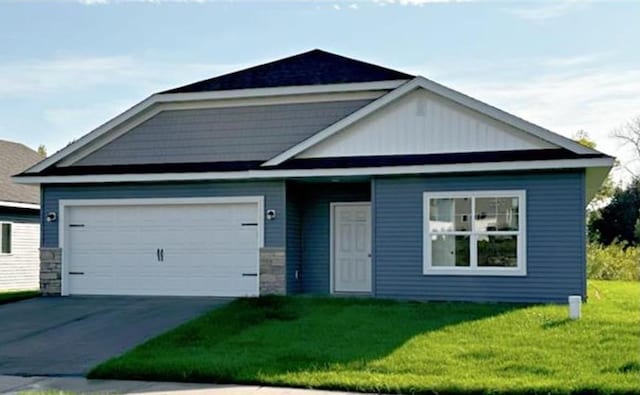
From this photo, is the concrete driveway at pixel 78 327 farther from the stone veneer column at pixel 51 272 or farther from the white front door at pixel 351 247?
the white front door at pixel 351 247

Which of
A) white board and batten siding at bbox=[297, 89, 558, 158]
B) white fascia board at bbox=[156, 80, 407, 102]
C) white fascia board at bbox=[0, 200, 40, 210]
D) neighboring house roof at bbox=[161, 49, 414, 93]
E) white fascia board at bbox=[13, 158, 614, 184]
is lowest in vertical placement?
→ white fascia board at bbox=[0, 200, 40, 210]

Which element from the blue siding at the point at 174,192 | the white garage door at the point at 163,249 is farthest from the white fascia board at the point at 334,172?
the white garage door at the point at 163,249

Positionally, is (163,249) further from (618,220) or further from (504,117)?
(618,220)

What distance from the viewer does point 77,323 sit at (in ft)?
42.8

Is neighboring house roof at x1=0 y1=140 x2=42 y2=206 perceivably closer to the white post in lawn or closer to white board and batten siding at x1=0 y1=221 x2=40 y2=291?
white board and batten siding at x1=0 y1=221 x2=40 y2=291

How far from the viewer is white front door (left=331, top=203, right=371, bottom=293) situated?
53.3 ft

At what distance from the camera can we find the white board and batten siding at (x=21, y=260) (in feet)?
71.4

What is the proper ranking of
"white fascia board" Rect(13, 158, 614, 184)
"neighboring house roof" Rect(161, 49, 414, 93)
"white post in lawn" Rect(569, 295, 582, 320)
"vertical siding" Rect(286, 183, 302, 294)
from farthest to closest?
"neighboring house roof" Rect(161, 49, 414, 93)
"vertical siding" Rect(286, 183, 302, 294)
"white fascia board" Rect(13, 158, 614, 184)
"white post in lawn" Rect(569, 295, 582, 320)

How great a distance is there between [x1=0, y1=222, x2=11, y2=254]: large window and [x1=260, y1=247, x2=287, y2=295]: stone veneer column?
10093 millimetres

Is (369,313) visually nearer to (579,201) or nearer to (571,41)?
(579,201)

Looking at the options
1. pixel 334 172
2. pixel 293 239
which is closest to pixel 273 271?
pixel 293 239

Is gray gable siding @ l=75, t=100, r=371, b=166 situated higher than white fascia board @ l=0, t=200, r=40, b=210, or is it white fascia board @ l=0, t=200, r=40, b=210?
gray gable siding @ l=75, t=100, r=371, b=166

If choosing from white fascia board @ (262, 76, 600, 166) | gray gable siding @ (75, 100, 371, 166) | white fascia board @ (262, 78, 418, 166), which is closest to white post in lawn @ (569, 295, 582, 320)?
white fascia board @ (262, 76, 600, 166)

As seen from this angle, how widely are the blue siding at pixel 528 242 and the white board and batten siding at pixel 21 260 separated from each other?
12.5 meters
